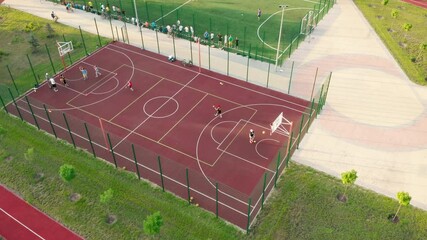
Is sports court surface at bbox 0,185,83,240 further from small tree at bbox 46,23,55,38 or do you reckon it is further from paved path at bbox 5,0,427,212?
small tree at bbox 46,23,55,38

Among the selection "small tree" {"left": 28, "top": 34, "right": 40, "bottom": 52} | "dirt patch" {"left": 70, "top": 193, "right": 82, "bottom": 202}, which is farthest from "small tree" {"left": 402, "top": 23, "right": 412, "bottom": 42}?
"small tree" {"left": 28, "top": 34, "right": 40, "bottom": 52}

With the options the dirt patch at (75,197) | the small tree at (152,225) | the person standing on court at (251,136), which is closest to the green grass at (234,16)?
the person standing on court at (251,136)

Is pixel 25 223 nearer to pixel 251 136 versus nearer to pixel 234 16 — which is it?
pixel 251 136

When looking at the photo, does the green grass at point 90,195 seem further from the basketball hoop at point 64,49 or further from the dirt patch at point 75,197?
the basketball hoop at point 64,49

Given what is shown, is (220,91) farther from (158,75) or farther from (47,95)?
(47,95)


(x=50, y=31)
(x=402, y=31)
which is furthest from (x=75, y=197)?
(x=402, y=31)


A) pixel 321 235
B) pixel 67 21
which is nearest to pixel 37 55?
pixel 67 21
